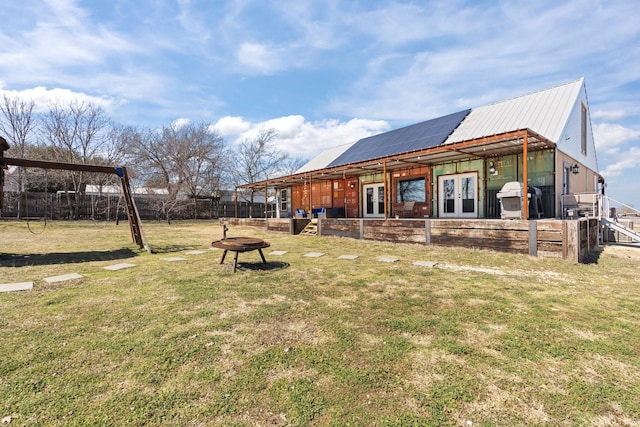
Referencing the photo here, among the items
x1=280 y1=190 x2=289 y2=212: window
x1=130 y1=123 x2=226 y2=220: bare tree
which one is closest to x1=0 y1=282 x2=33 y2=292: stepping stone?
x1=280 y1=190 x2=289 y2=212: window

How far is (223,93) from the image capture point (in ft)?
48.0

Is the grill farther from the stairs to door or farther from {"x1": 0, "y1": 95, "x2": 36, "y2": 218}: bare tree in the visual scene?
{"x1": 0, "y1": 95, "x2": 36, "y2": 218}: bare tree

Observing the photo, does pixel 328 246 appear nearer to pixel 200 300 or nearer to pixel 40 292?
pixel 200 300

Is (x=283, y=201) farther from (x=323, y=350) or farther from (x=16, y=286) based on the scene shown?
(x=323, y=350)

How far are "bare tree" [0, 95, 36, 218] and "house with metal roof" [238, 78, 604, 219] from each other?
2090 centimetres

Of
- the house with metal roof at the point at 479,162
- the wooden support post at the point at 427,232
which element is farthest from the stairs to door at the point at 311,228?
the wooden support post at the point at 427,232

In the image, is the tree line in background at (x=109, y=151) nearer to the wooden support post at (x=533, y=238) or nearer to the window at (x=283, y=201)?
the window at (x=283, y=201)

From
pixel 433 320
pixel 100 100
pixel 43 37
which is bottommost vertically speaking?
pixel 433 320

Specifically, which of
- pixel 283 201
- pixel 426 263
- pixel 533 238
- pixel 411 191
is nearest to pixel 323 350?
pixel 426 263

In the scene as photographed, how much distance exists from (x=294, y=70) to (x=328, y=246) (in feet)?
33.7

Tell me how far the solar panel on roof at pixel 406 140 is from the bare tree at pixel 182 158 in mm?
14978

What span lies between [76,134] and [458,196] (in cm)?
2555

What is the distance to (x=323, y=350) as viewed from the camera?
2.58m

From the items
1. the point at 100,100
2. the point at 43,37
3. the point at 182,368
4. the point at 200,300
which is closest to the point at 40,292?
the point at 200,300
